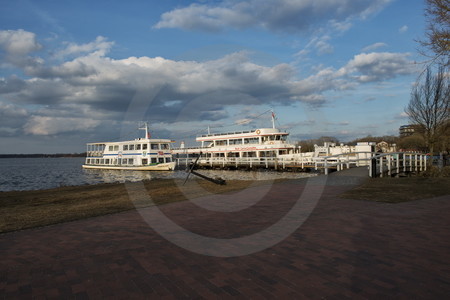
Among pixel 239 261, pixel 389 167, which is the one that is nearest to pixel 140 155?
pixel 389 167

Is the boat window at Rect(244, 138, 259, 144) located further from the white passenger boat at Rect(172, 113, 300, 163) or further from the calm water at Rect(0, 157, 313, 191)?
the calm water at Rect(0, 157, 313, 191)

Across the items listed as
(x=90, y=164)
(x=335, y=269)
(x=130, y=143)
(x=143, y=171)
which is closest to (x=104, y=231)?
(x=335, y=269)

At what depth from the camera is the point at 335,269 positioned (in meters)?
4.47

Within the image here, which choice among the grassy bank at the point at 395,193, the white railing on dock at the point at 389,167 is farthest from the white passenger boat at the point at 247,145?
the grassy bank at the point at 395,193

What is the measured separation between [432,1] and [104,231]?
12779mm

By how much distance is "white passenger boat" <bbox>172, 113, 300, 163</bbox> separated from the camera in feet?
151

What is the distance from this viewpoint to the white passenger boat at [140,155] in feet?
156

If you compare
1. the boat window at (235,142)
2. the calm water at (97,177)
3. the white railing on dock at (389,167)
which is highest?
the boat window at (235,142)

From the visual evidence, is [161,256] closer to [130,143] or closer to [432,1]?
[432,1]

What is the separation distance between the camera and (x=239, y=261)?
489cm

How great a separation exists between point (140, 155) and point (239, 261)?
45748 millimetres

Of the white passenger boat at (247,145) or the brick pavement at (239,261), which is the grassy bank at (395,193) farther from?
the white passenger boat at (247,145)

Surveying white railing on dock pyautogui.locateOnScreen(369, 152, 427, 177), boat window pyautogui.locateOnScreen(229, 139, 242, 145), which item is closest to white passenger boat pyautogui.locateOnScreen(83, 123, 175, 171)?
boat window pyautogui.locateOnScreen(229, 139, 242, 145)

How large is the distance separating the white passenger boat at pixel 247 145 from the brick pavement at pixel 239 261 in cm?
3528
